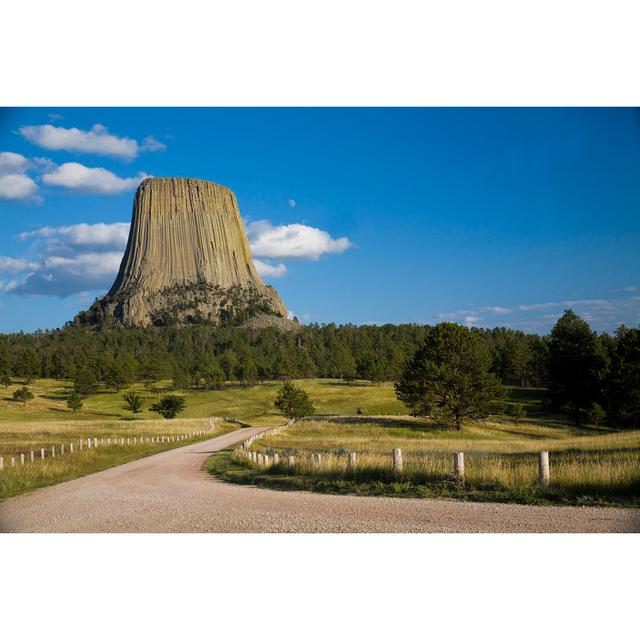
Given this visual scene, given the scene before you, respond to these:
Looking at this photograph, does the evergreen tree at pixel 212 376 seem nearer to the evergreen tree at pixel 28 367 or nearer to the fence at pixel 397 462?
the evergreen tree at pixel 28 367

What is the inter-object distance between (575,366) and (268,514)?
186 feet

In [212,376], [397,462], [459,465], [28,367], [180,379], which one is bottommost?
[180,379]

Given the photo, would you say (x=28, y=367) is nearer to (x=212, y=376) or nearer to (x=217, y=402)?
(x=212, y=376)

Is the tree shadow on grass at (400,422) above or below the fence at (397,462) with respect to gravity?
below

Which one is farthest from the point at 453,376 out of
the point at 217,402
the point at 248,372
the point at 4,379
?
the point at 248,372

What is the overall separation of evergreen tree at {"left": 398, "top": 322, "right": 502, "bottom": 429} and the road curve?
31572 mm

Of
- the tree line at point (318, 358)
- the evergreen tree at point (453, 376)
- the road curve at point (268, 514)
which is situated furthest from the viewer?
the tree line at point (318, 358)

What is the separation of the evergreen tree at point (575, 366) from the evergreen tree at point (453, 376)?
1706cm

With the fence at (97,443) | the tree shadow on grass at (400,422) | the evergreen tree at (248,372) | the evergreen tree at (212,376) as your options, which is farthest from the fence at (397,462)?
the evergreen tree at (248,372)

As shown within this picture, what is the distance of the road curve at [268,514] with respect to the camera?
408 inches

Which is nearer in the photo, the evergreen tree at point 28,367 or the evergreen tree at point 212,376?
the evergreen tree at point 28,367

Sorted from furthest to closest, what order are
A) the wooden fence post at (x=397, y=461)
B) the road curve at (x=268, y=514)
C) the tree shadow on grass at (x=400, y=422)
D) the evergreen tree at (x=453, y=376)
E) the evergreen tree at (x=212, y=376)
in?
the evergreen tree at (x=212, y=376)
the tree shadow on grass at (x=400, y=422)
the evergreen tree at (x=453, y=376)
the wooden fence post at (x=397, y=461)
the road curve at (x=268, y=514)

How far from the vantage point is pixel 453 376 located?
45.5 meters

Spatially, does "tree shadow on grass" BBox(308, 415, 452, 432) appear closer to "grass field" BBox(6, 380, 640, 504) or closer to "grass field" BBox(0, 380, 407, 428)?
"grass field" BBox(6, 380, 640, 504)
